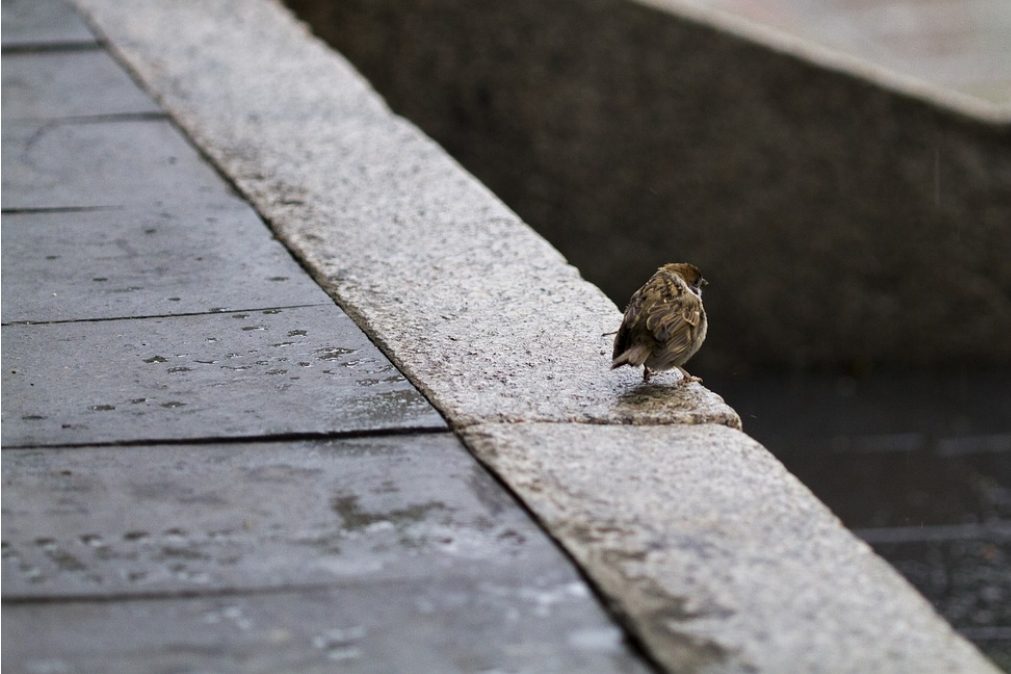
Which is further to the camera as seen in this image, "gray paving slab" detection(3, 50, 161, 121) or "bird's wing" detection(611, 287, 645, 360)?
"gray paving slab" detection(3, 50, 161, 121)

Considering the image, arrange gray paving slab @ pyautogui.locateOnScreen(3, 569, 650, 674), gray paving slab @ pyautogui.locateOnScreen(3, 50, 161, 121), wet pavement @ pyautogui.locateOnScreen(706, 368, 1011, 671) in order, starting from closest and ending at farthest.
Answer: gray paving slab @ pyautogui.locateOnScreen(3, 569, 650, 674), gray paving slab @ pyautogui.locateOnScreen(3, 50, 161, 121), wet pavement @ pyautogui.locateOnScreen(706, 368, 1011, 671)

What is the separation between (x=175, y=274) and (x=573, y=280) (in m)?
1.04

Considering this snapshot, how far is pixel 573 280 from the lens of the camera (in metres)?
3.57

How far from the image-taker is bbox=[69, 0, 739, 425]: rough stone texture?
288cm

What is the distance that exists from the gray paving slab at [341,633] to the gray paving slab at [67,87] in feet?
12.2

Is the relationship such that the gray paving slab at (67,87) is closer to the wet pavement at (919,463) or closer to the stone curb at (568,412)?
the stone curb at (568,412)

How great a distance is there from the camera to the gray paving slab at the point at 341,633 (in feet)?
6.02

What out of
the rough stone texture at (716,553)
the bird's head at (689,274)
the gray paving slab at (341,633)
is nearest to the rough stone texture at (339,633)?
the gray paving slab at (341,633)

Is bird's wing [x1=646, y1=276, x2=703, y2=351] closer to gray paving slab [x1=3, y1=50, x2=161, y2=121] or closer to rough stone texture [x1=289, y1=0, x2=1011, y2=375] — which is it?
gray paving slab [x1=3, y1=50, x2=161, y2=121]

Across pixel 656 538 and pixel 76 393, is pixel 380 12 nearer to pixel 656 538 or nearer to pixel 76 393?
pixel 76 393

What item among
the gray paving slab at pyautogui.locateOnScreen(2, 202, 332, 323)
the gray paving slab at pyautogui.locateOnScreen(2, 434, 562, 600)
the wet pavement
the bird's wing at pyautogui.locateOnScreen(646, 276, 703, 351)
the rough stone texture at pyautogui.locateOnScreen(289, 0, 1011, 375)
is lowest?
the wet pavement

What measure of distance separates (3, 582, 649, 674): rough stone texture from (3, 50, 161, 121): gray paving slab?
12.3 ft

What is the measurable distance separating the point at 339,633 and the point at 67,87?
14.5ft

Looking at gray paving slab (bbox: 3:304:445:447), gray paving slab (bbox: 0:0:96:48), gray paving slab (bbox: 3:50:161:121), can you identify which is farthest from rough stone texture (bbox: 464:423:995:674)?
Answer: gray paving slab (bbox: 0:0:96:48)
